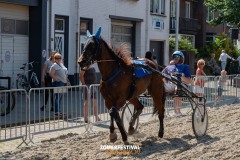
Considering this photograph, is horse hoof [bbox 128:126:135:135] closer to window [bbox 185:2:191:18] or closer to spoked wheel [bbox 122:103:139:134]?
spoked wheel [bbox 122:103:139:134]

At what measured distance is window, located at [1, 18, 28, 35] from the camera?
1909cm

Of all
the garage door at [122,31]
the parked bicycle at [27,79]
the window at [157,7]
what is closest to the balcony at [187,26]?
the window at [157,7]

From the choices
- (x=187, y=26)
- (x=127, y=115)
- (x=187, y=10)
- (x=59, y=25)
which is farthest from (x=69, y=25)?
(x=187, y=10)

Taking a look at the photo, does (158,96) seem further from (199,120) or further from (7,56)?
(7,56)

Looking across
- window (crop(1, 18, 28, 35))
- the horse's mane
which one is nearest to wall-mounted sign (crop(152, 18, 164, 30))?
window (crop(1, 18, 28, 35))

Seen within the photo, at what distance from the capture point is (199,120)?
1010 centimetres

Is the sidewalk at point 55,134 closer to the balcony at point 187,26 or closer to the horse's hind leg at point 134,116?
the horse's hind leg at point 134,116

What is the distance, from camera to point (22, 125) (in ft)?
31.6

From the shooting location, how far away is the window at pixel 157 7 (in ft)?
92.9

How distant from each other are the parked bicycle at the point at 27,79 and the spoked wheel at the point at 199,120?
928cm

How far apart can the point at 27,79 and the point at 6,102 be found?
8.94 m

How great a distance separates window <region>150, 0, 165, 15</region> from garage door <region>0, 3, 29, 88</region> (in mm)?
10149

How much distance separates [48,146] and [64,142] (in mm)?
471

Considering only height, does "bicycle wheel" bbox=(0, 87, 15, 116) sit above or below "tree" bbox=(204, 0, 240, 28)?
below
